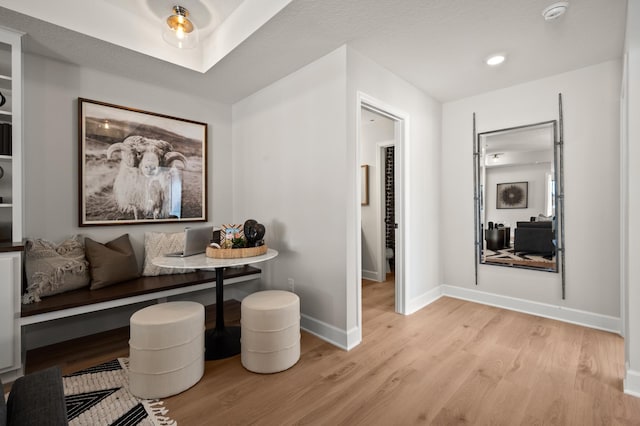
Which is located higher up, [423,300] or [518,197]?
[518,197]

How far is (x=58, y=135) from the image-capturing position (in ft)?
8.74

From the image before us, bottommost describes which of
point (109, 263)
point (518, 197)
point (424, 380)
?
point (424, 380)

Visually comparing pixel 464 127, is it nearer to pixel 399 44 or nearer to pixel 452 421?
pixel 399 44

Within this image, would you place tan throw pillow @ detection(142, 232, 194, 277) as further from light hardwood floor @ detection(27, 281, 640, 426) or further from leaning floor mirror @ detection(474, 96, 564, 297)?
leaning floor mirror @ detection(474, 96, 564, 297)

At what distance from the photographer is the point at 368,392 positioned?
1.89 m

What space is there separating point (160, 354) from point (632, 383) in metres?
2.82

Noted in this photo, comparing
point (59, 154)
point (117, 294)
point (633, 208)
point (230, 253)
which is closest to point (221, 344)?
point (230, 253)

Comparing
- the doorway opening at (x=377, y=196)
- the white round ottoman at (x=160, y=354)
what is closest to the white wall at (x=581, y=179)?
the doorway opening at (x=377, y=196)

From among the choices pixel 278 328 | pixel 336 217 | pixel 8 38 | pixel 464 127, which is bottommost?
pixel 278 328

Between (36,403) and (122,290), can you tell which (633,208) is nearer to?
(36,403)

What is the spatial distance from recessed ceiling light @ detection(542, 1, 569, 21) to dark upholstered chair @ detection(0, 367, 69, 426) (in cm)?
324

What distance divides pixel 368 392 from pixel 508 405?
800 millimetres

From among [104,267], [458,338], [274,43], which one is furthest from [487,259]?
[104,267]

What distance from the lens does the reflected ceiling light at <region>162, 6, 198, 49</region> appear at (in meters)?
2.36
